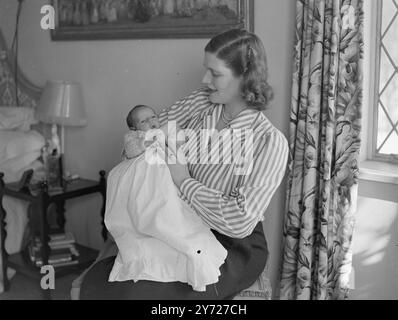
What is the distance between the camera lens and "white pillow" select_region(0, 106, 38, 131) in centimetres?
230

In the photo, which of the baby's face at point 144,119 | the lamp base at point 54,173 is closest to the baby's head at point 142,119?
the baby's face at point 144,119

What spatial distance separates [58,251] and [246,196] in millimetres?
1124

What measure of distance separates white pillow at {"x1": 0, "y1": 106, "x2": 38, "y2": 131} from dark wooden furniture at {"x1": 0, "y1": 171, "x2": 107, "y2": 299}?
296 mm

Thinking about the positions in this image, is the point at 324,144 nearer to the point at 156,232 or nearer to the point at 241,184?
the point at 241,184

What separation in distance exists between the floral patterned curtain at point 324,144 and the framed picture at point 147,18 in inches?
11.1

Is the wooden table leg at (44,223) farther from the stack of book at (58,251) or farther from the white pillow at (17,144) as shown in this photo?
the white pillow at (17,144)

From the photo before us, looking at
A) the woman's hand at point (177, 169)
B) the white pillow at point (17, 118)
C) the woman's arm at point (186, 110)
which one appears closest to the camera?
the woman's hand at point (177, 169)

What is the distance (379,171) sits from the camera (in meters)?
1.64

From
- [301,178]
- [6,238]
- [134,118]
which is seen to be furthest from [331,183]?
[6,238]

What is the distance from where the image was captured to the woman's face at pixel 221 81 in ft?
4.74

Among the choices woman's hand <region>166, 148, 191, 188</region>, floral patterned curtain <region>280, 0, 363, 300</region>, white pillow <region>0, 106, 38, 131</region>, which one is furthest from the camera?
white pillow <region>0, 106, 38, 131</region>

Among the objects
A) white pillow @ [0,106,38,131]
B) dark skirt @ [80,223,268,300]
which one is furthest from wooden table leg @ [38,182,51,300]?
dark skirt @ [80,223,268,300]

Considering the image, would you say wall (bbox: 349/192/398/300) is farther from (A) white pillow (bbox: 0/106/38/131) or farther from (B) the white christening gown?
(A) white pillow (bbox: 0/106/38/131)
